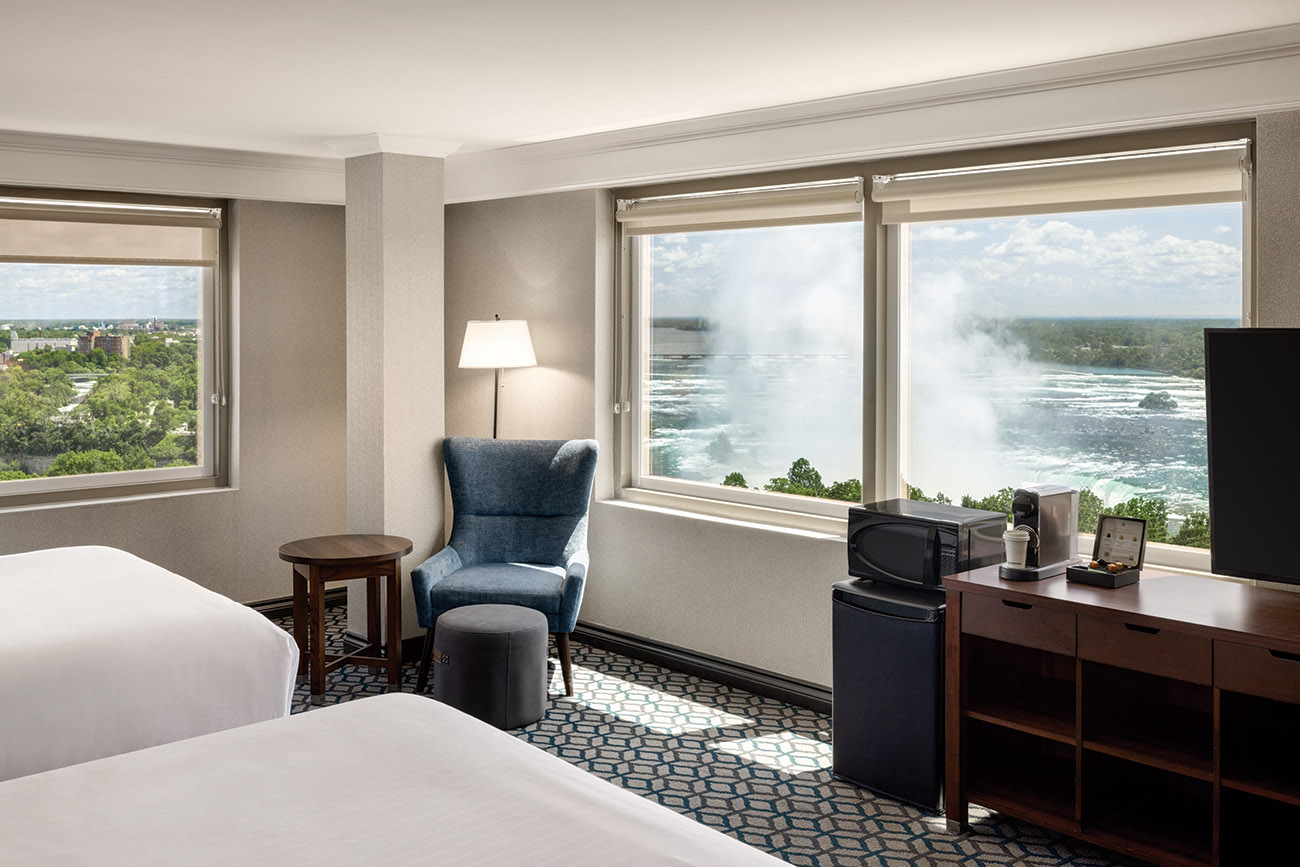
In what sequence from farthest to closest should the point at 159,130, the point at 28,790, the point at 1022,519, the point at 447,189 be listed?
the point at 447,189 < the point at 159,130 < the point at 1022,519 < the point at 28,790

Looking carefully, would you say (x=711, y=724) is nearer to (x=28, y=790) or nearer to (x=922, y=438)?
(x=922, y=438)

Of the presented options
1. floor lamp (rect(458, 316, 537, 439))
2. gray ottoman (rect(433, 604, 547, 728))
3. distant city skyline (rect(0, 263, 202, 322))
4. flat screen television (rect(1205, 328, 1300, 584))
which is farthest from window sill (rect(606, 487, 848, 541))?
distant city skyline (rect(0, 263, 202, 322))

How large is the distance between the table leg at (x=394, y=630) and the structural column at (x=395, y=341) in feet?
1.53

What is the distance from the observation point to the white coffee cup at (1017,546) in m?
3.38

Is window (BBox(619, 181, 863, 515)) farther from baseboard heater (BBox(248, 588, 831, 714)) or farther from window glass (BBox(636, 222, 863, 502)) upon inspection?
baseboard heater (BBox(248, 588, 831, 714))

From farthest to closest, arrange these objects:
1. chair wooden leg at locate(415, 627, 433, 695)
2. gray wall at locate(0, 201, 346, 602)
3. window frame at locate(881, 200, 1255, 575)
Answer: gray wall at locate(0, 201, 346, 602)
chair wooden leg at locate(415, 627, 433, 695)
window frame at locate(881, 200, 1255, 575)

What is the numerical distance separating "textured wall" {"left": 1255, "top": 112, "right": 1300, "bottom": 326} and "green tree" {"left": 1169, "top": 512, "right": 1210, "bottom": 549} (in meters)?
0.71

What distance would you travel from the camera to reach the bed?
6.01 feet

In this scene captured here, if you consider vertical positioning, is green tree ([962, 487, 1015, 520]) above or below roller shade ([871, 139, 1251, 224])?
below

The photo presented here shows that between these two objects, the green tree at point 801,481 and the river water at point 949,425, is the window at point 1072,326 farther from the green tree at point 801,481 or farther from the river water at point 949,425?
the green tree at point 801,481

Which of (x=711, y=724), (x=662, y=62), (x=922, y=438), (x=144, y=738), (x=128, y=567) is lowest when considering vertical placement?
(x=711, y=724)

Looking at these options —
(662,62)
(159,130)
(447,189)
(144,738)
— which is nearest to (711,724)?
(144,738)

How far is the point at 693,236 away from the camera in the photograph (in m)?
5.21

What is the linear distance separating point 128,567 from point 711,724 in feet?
7.56
